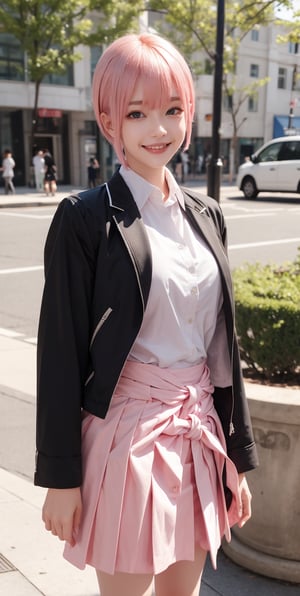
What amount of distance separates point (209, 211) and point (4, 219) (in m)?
14.7

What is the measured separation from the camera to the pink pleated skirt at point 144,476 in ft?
4.88

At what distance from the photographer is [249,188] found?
21594mm

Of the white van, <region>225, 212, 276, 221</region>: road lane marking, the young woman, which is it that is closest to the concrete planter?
the young woman

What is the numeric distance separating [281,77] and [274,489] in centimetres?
4356

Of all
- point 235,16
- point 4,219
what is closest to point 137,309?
point 4,219

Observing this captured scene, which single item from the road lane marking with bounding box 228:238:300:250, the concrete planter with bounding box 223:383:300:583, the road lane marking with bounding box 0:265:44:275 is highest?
the concrete planter with bounding box 223:383:300:583

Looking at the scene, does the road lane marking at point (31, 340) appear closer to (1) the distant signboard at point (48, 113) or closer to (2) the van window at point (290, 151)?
(2) the van window at point (290, 151)

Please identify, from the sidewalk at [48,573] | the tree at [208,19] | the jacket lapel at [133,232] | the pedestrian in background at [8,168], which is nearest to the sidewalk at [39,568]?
the sidewalk at [48,573]

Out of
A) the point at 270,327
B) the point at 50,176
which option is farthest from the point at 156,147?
the point at 50,176

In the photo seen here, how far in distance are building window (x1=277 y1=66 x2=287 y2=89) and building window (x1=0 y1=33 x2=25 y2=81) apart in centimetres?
2196

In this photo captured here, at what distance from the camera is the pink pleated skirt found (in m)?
1.49

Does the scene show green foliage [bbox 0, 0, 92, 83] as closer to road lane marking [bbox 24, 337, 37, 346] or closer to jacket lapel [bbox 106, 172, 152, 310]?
road lane marking [bbox 24, 337, 37, 346]

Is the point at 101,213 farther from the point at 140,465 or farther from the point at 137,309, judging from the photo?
the point at 140,465

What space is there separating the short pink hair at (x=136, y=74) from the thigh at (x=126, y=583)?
108 centimetres
